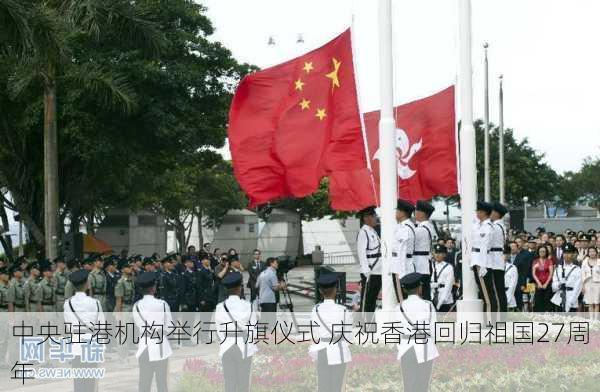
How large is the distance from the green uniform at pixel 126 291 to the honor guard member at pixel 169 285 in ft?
3.03

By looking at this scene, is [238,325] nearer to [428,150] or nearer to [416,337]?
[416,337]

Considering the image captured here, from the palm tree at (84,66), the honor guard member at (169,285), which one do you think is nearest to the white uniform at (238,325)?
the honor guard member at (169,285)

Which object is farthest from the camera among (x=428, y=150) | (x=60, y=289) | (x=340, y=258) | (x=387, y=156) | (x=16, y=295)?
(x=340, y=258)

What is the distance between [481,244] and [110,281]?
7.86 m

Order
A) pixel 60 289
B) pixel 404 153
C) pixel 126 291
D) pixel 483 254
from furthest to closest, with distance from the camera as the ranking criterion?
pixel 126 291
pixel 60 289
pixel 404 153
pixel 483 254

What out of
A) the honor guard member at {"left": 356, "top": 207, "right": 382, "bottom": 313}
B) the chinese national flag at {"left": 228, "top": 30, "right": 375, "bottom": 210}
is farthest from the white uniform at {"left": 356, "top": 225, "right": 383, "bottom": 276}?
the chinese national flag at {"left": 228, "top": 30, "right": 375, "bottom": 210}

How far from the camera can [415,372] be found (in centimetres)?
896

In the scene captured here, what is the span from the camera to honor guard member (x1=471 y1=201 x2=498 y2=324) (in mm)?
12727

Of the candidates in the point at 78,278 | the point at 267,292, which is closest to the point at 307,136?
the point at 78,278

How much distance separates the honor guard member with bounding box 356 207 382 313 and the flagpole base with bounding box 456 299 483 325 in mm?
1183

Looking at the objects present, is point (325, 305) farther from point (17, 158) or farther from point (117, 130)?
point (17, 158)

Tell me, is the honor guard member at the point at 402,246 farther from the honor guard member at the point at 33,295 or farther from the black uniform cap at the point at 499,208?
the honor guard member at the point at 33,295

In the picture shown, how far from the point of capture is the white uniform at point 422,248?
12539 millimetres

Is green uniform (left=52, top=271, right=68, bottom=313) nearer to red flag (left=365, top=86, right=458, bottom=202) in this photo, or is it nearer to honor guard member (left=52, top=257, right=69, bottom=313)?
honor guard member (left=52, top=257, right=69, bottom=313)
